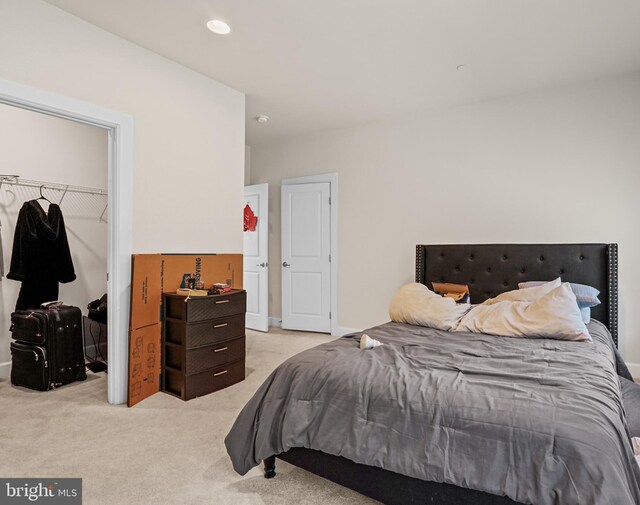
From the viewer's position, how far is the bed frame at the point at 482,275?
1611 mm

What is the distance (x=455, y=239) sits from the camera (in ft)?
14.1

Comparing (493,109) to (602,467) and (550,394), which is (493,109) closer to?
(550,394)

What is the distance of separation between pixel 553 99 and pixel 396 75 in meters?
1.59

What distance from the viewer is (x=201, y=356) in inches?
121

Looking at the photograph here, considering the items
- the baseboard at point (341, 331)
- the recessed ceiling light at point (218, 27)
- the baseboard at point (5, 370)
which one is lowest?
the baseboard at point (5, 370)

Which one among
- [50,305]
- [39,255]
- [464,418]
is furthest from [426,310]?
[39,255]

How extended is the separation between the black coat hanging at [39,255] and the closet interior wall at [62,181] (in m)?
0.20

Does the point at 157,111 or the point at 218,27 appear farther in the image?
the point at 157,111

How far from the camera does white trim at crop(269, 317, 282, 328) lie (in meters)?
5.66

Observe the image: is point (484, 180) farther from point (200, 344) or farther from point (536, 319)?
point (200, 344)

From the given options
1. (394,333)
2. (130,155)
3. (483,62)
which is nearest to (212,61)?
(130,155)

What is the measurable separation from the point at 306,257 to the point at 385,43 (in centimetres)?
296

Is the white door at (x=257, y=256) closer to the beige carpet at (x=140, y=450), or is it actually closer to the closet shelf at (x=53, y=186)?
the closet shelf at (x=53, y=186)

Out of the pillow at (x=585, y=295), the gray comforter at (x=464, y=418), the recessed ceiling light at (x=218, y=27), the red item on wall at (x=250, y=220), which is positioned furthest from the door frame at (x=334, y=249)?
the gray comforter at (x=464, y=418)
